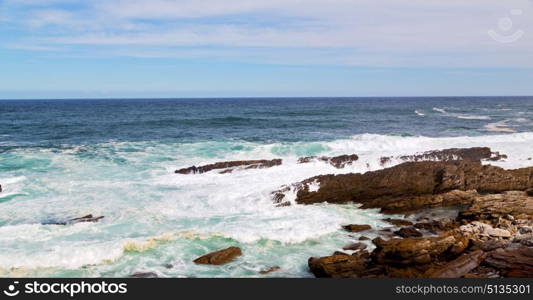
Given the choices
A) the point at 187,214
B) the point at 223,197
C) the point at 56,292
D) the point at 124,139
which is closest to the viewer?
the point at 56,292

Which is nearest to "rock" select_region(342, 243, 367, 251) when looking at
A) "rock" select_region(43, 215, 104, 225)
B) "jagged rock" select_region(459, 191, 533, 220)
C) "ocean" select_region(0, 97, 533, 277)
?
"ocean" select_region(0, 97, 533, 277)

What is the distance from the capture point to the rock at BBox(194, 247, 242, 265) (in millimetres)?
11773

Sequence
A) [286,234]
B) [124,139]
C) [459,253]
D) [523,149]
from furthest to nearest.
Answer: [124,139], [523,149], [286,234], [459,253]

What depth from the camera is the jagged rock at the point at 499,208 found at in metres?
14.3

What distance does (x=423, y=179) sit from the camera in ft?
60.0

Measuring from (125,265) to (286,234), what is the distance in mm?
4809

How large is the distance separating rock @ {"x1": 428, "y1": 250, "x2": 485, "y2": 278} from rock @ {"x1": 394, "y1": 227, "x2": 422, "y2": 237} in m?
2.79

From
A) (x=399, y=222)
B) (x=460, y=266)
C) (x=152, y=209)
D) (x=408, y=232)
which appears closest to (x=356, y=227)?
(x=408, y=232)

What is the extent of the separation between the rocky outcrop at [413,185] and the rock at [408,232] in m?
3.01

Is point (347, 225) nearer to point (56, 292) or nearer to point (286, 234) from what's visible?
point (286, 234)

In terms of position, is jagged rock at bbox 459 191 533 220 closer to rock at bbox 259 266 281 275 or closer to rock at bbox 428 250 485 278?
rock at bbox 428 250 485 278

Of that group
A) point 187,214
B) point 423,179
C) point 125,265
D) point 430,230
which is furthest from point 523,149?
point 125,265

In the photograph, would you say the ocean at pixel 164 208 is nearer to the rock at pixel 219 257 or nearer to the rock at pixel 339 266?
the rock at pixel 219 257

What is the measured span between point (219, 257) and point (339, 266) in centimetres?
329
